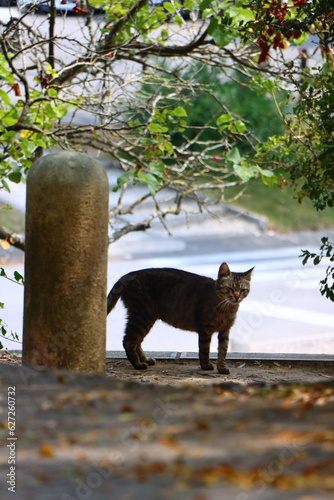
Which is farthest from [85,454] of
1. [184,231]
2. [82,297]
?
[184,231]

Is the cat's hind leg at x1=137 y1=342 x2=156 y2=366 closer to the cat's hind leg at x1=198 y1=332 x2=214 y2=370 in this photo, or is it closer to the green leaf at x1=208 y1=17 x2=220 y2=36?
the cat's hind leg at x1=198 y1=332 x2=214 y2=370

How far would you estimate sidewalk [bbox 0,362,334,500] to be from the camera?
3.01 m

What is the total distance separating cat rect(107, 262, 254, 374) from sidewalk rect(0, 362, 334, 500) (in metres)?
2.54

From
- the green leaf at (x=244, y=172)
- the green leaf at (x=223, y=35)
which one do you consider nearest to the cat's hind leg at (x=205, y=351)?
the green leaf at (x=244, y=172)

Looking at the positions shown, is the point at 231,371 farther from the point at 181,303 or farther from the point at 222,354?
the point at 181,303

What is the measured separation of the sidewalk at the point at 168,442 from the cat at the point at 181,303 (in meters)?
2.54

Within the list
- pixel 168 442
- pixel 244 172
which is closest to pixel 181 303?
pixel 244 172

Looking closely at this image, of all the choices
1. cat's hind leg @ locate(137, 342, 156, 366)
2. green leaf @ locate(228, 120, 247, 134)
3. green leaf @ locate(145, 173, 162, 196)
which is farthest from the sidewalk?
green leaf @ locate(228, 120, 247, 134)

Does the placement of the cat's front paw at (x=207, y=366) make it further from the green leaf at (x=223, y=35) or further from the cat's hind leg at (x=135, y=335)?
the green leaf at (x=223, y=35)

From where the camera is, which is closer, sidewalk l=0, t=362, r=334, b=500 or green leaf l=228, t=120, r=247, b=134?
sidewalk l=0, t=362, r=334, b=500

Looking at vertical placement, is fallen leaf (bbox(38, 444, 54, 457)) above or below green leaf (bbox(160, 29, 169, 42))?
below

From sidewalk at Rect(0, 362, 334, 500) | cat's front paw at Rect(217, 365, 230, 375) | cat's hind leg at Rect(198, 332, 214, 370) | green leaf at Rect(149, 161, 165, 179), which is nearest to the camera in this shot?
sidewalk at Rect(0, 362, 334, 500)

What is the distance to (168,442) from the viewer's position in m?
3.41

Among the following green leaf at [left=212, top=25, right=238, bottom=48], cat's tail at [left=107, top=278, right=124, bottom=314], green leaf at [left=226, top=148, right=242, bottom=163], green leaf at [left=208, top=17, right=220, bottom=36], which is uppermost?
green leaf at [left=208, top=17, right=220, bottom=36]
